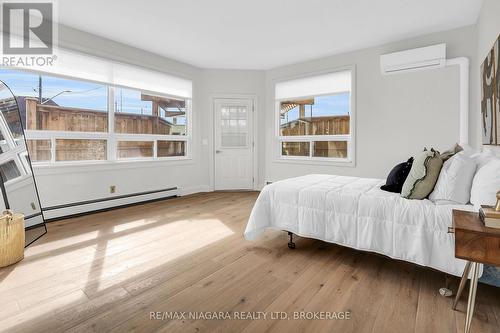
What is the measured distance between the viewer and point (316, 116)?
5078mm

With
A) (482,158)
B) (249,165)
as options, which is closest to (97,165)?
(249,165)

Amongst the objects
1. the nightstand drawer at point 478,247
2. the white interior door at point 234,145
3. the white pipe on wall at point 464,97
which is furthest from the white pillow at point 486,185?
the white interior door at point 234,145

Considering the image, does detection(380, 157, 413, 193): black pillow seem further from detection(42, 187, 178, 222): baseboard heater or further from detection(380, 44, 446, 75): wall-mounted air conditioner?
detection(42, 187, 178, 222): baseboard heater

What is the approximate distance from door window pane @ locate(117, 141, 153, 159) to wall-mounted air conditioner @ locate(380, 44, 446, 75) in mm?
4160

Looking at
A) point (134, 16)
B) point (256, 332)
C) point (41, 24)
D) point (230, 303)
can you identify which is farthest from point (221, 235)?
point (41, 24)

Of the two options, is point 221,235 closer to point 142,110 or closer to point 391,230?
point 391,230

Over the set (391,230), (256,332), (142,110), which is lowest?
(256,332)

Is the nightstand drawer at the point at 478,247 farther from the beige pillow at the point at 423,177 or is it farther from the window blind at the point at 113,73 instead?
the window blind at the point at 113,73

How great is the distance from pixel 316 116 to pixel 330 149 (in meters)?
0.71

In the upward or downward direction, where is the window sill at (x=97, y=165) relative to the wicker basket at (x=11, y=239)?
upward

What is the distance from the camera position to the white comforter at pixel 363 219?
5.93 ft

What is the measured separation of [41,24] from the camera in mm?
3381

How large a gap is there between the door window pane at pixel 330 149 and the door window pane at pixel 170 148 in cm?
267

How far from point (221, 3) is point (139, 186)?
10.2 ft
